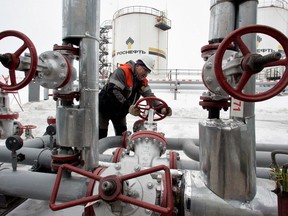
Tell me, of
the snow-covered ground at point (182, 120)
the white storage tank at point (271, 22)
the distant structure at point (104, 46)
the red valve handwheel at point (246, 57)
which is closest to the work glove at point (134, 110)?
the snow-covered ground at point (182, 120)

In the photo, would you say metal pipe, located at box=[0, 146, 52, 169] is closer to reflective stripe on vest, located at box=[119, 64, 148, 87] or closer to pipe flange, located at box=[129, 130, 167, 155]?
pipe flange, located at box=[129, 130, 167, 155]

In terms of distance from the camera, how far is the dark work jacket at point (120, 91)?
2064 millimetres

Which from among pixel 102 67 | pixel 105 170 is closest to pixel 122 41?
pixel 102 67

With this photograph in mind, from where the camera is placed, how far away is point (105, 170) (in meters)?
0.78

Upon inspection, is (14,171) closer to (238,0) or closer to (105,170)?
(105,170)

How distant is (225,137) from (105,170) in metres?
0.42

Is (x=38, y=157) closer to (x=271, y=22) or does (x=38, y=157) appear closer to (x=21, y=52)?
(x=21, y=52)

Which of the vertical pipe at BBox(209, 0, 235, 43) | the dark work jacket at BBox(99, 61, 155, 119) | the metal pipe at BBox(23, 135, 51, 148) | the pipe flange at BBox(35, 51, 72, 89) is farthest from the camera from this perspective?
the dark work jacket at BBox(99, 61, 155, 119)

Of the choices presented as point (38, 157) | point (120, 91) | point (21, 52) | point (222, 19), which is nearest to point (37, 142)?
point (38, 157)

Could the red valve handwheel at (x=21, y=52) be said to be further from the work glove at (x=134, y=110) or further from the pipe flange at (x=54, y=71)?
the work glove at (x=134, y=110)

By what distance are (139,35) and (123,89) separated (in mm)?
6083

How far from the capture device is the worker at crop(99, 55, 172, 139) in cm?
207

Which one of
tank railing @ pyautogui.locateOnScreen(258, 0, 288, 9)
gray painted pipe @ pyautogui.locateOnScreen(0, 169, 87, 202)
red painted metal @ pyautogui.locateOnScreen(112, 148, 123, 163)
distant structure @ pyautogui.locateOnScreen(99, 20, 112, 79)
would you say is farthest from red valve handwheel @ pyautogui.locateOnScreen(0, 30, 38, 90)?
distant structure @ pyautogui.locateOnScreen(99, 20, 112, 79)

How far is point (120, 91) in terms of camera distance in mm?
2072
